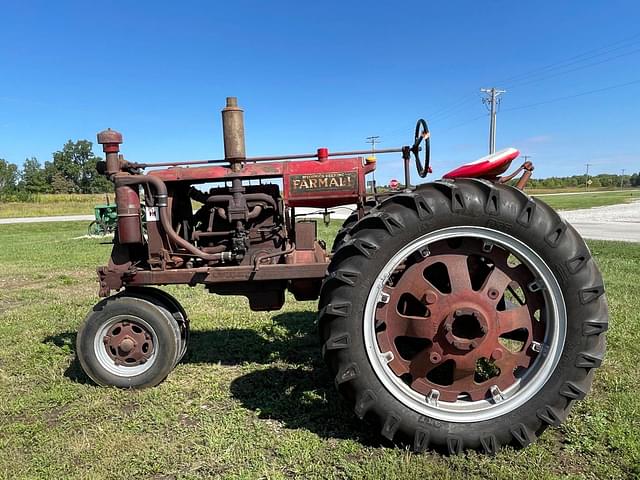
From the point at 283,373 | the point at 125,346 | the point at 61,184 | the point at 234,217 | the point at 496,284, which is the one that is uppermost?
the point at 61,184

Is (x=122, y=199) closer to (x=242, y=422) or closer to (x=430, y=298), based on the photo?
(x=242, y=422)

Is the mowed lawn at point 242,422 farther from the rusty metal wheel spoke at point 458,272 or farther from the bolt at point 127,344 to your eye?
the rusty metal wheel spoke at point 458,272

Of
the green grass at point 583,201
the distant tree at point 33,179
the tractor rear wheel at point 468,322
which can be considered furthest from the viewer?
the distant tree at point 33,179

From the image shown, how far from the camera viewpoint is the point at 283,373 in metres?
3.82

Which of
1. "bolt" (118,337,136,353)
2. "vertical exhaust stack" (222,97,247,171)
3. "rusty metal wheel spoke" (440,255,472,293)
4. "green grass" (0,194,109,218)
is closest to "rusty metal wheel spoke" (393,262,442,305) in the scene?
"rusty metal wheel spoke" (440,255,472,293)

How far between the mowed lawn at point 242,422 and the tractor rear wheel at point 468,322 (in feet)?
0.71

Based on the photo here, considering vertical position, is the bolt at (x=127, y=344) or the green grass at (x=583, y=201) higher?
the bolt at (x=127, y=344)

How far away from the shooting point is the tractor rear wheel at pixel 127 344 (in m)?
3.56

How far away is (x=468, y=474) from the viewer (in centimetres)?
244

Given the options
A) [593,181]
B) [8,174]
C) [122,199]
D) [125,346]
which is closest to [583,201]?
[122,199]

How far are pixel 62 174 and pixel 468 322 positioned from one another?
9783 cm

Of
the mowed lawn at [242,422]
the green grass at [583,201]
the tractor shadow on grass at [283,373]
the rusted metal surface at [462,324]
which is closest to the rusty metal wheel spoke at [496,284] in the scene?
the rusted metal surface at [462,324]

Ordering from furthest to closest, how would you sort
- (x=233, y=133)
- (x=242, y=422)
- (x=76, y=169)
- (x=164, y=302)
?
1. (x=76, y=169)
2. (x=164, y=302)
3. (x=233, y=133)
4. (x=242, y=422)

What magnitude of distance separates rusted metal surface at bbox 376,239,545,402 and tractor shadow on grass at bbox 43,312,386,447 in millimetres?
559
